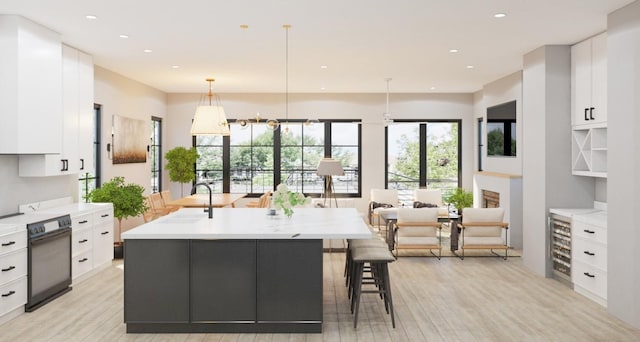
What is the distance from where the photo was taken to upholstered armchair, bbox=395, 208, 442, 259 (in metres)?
7.55

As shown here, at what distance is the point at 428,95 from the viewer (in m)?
11.7

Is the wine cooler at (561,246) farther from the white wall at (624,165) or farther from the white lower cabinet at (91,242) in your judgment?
the white lower cabinet at (91,242)

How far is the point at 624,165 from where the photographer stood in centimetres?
484

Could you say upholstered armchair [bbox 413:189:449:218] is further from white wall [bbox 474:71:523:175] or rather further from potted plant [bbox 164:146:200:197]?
potted plant [bbox 164:146:200:197]

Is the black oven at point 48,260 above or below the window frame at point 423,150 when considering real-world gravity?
below

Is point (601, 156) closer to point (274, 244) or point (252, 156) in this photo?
point (274, 244)

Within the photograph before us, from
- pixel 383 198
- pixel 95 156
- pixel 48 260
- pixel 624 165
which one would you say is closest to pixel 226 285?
pixel 48 260

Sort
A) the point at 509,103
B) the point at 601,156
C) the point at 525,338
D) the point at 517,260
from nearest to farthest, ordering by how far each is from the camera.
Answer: the point at 525,338 < the point at 601,156 < the point at 517,260 < the point at 509,103

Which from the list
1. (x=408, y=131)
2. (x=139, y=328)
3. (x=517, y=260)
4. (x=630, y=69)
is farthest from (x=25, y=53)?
(x=408, y=131)

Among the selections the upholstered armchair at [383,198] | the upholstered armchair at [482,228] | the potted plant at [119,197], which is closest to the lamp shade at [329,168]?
the upholstered armchair at [482,228]

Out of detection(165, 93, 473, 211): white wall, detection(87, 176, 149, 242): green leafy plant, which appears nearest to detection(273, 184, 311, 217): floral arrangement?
detection(87, 176, 149, 242): green leafy plant

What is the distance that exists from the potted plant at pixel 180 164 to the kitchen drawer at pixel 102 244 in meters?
3.60

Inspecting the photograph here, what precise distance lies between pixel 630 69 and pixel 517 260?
3784mm

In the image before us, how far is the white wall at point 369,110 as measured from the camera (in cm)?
1164
